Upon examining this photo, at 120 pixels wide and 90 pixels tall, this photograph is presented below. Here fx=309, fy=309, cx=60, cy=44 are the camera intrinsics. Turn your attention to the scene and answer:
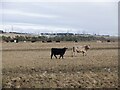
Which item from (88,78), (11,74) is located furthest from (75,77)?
(11,74)

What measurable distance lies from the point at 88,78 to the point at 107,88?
1.73m

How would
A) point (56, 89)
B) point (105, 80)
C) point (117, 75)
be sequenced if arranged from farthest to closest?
point (117, 75) < point (105, 80) < point (56, 89)

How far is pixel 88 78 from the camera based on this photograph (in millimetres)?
16016

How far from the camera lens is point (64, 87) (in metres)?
14.2

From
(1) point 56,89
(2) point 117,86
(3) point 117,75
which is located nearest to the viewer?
(1) point 56,89

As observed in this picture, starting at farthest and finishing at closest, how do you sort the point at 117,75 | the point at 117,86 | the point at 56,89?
the point at 117,75 → the point at 117,86 → the point at 56,89

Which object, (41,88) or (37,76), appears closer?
(41,88)

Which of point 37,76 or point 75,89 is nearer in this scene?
point 75,89

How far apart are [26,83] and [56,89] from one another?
5.89 ft

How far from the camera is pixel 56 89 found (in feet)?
45.9

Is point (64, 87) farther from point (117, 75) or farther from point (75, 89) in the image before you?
point (117, 75)

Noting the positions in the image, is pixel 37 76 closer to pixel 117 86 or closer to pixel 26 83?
pixel 26 83

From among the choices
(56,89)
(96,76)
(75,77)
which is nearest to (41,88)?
(56,89)

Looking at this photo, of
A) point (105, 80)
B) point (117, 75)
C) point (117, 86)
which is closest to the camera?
point (117, 86)
